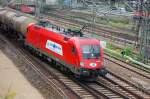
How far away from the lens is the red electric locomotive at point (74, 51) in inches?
954

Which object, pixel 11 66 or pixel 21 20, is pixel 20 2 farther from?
pixel 11 66

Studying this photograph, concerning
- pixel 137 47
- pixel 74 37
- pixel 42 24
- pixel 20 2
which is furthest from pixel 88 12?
pixel 74 37

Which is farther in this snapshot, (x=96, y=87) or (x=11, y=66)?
(x=11, y=66)

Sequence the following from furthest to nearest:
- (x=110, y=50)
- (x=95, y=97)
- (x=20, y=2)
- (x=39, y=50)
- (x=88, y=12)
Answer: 1. (x=20, y=2)
2. (x=88, y=12)
3. (x=110, y=50)
4. (x=39, y=50)
5. (x=95, y=97)

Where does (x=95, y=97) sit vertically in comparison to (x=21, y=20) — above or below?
below

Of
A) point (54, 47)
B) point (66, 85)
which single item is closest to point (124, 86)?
point (66, 85)

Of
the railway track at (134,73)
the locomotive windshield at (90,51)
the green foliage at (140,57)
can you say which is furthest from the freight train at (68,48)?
the green foliage at (140,57)

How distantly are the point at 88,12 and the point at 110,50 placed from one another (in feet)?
139

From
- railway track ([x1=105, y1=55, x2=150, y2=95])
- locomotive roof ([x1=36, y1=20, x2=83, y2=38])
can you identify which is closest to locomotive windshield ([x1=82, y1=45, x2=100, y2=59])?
locomotive roof ([x1=36, y1=20, x2=83, y2=38])

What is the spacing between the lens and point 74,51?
24.6m

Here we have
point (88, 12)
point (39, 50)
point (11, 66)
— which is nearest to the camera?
point (11, 66)

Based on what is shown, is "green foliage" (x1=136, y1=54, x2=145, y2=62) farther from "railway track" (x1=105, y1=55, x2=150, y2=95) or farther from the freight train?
the freight train

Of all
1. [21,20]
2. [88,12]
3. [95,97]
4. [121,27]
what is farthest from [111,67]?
[88,12]

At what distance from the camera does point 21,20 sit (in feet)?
122
